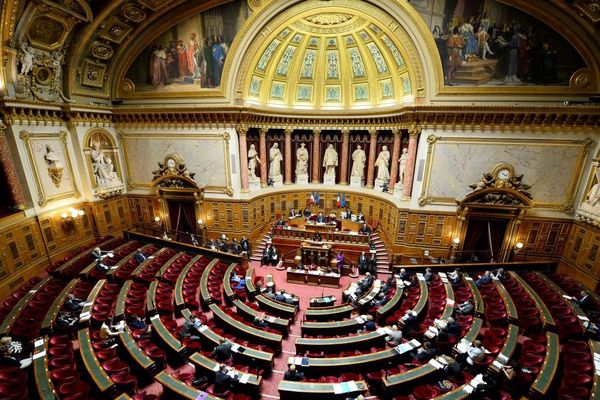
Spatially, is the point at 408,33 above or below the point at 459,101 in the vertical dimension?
above

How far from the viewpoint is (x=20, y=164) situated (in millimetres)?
13133

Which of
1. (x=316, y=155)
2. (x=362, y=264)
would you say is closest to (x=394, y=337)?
(x=362, y=264)

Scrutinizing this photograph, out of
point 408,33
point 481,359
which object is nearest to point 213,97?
point 408,33

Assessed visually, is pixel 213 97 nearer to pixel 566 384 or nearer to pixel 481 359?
pixel 481 359

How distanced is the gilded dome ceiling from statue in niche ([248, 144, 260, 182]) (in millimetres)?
3423

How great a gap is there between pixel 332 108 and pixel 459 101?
9193 millimetres

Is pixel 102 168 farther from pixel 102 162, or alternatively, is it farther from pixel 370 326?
pixel 370 326

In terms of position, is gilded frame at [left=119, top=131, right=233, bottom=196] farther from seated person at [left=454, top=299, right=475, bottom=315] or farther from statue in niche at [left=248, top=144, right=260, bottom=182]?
seated person at [left=454, top=299, right=475, bottom=315]

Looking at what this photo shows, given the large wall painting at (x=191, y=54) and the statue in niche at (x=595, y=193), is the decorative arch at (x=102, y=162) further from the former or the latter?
the statue in niche at (x=595, y=193)

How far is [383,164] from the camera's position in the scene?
20172 millimetres

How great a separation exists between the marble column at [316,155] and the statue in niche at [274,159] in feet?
9.28

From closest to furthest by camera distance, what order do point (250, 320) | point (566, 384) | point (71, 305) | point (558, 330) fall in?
point (566, 384)
point (558, 330)
point (71, 305)
point (250, 320)

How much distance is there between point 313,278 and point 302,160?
1084cm

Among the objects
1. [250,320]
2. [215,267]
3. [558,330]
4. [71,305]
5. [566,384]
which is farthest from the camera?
[215,267]
